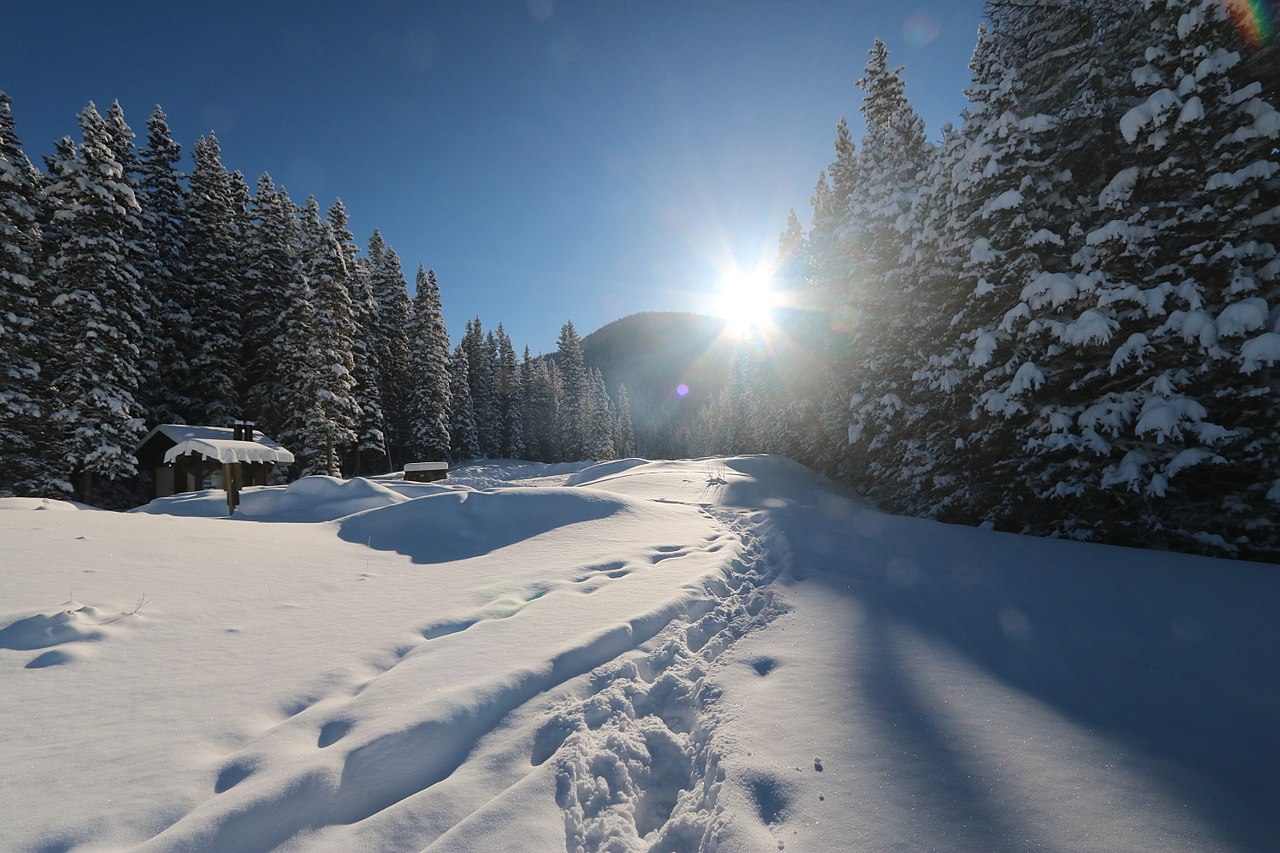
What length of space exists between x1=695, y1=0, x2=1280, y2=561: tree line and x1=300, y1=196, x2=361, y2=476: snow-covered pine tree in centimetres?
2441

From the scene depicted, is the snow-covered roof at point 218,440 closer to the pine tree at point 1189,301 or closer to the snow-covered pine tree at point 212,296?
the snow-covered pine tree at point 212,296

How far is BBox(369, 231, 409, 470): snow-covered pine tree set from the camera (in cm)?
3734

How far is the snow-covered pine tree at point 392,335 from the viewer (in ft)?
123

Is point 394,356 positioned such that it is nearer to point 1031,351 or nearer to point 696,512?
point 696,512

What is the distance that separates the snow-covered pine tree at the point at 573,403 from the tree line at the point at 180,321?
1537 cm

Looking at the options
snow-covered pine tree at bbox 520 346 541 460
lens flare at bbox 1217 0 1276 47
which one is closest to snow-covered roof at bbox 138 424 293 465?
lens flare at bbox 1217 0 1276 47

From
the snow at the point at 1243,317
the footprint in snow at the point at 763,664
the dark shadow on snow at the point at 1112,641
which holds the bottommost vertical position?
the dark shadow on snow at the point at 1112,641

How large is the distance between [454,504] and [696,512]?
527 centimetres

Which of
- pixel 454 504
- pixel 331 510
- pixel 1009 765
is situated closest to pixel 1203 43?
pixel 1009 765

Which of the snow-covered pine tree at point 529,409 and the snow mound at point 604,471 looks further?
the snow-covered pine tree at point 529,409

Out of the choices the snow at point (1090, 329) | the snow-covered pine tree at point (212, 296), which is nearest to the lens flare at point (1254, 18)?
the snow at point (1090, 329)

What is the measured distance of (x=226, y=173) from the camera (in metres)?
26.4

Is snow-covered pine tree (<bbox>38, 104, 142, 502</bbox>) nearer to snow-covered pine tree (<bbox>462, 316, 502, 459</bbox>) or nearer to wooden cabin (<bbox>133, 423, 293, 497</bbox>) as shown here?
wooden cabin (<bbox>133, 423, 293, 497</bbox>)


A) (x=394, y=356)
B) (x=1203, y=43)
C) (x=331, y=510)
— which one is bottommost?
(x=331, y=510)
